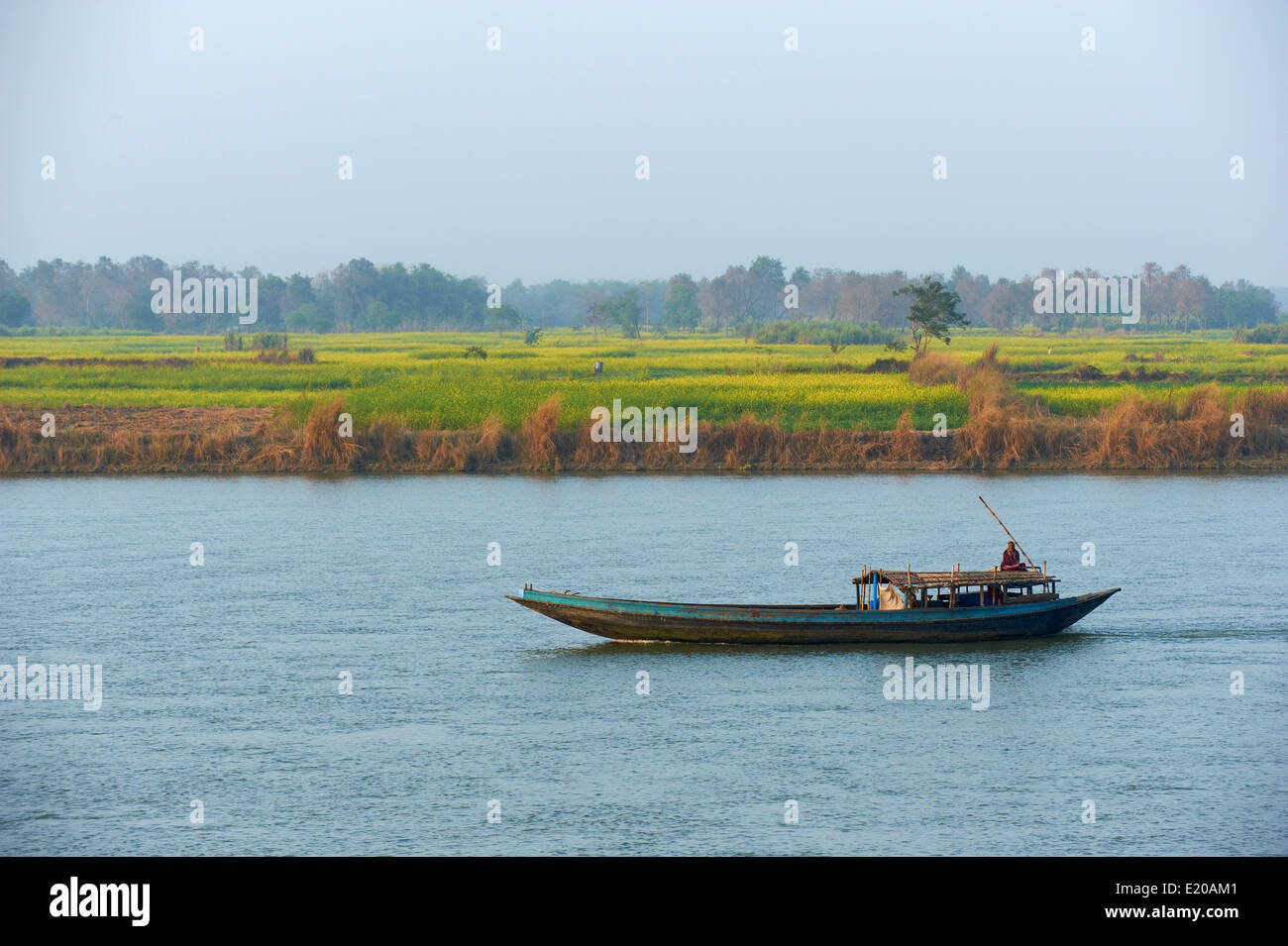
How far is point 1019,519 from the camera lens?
42.9 metres

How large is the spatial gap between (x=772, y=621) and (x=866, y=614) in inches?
70.3

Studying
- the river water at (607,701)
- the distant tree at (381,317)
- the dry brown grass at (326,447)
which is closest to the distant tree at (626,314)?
the distant tree at (381,317)

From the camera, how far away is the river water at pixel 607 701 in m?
18.5

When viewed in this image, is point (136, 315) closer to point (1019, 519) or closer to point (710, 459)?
point (710, 459)

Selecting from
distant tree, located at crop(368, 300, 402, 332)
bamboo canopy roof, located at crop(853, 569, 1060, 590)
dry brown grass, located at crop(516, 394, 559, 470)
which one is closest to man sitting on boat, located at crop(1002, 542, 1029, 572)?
bamboo canopy roof, located at crop(853, 569, 1060, 590)

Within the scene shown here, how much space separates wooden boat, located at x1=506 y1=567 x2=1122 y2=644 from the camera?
2675 cm

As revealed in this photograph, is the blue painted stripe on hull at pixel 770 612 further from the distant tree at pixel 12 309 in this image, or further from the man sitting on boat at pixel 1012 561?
the distant tree at pixel 12 309

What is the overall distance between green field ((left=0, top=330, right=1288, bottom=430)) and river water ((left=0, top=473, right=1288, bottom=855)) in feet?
63.4

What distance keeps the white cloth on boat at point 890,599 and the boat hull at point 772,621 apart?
0.50 m

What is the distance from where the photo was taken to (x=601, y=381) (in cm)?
7531

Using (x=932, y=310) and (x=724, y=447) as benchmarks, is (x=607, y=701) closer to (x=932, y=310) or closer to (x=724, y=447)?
(x=724, y=447)
